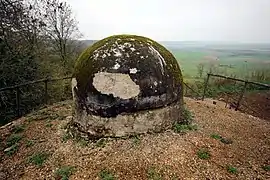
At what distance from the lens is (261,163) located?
709 cm

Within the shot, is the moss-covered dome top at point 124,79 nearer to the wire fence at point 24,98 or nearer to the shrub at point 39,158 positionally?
the shrub at point 39,158

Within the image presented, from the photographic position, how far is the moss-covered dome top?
7418 mm

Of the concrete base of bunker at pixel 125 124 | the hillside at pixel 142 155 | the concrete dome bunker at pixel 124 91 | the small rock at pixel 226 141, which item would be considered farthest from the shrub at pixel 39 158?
the small rock at pixel 226 141

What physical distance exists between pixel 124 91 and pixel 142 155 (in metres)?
1.83

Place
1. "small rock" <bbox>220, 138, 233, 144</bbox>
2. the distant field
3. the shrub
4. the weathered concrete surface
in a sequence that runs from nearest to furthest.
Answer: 1. the shrub
2. the weathered concrete surface
3. "small rock" <bbox>220, 138, 233, 144</bbox>
4. the distant field

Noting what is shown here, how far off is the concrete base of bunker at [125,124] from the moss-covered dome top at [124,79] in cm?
19

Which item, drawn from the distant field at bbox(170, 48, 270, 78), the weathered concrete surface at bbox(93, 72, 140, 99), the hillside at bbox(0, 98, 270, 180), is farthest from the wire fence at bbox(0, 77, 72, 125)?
the distant field at bbox(170, 48, 270, 78)

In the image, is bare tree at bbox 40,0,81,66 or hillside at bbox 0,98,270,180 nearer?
hillside at bbox 0,98,270,180

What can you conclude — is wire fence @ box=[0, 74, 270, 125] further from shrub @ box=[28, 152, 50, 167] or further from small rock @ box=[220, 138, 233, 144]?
shrub @ box=[28, 152, 50, 167]

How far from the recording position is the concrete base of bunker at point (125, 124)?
7.54 meters

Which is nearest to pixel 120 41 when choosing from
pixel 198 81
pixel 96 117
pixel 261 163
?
pixel 96 117

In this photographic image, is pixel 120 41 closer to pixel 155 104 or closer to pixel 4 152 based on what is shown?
pixel 155 104

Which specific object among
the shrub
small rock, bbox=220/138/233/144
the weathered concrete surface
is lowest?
the shrub

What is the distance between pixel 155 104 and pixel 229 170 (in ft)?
8.59
